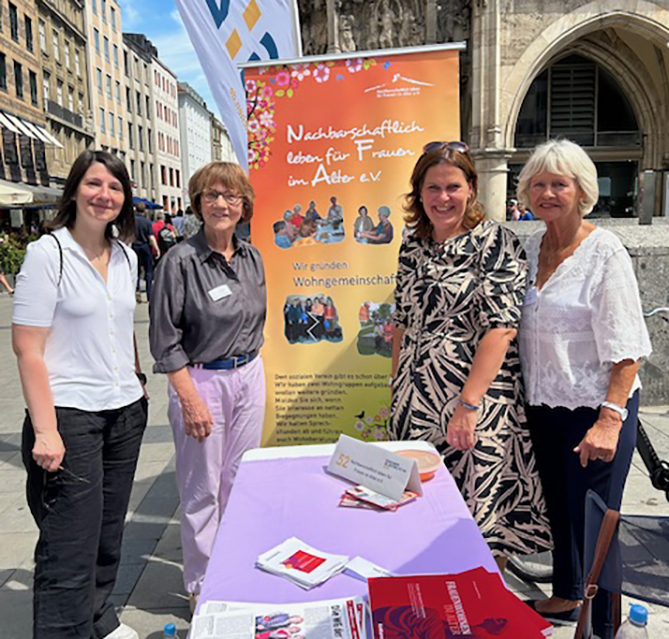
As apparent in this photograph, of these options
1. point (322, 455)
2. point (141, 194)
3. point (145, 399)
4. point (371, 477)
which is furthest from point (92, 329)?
point (141, 194)

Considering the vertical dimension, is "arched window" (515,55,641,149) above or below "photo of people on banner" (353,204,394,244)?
above

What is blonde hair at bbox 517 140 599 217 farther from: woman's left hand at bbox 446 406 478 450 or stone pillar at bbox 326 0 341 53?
stone pillar at bbox 326 0 341 53

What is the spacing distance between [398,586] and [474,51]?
1895 cm

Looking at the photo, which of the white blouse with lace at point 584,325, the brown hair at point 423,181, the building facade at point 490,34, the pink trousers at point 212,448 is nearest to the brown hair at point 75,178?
the pink trousers at point 212,448

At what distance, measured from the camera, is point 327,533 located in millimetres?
1647

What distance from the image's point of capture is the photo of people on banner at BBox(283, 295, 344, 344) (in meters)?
3.54

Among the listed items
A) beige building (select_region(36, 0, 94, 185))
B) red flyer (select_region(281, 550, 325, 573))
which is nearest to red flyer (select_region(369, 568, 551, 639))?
red flyer (select_region(281, 550, 325, 573))

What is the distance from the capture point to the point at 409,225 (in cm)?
273

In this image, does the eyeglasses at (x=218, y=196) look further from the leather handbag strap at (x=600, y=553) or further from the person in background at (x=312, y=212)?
the leather handbag strap at (x=600, y=553)

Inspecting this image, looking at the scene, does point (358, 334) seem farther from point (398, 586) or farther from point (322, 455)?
point (398, 586)

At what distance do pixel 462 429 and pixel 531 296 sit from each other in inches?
22.1

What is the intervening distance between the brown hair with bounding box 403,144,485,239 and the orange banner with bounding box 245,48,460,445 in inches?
38.9

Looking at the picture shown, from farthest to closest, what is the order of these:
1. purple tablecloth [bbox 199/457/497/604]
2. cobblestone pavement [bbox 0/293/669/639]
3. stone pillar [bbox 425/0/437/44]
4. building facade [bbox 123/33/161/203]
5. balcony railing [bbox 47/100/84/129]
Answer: building facade [bbox 123/33/161/203], balcony railing [bbox 47/100/84/129], stone pillar [bbox 425/0/437/44], cobblestone pavement [bbox 0/293/669/639], purple tablecloth [bbox 199/457/497/604]

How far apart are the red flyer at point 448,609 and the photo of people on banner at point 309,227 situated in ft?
7.82
